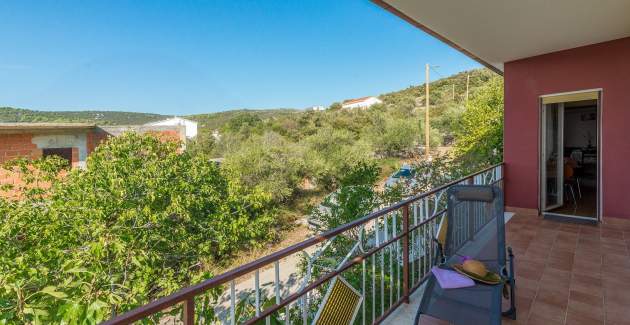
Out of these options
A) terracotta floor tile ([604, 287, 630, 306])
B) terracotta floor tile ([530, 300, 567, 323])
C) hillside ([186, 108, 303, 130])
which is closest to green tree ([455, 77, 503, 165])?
terracotta floor tile ([604, 287, 630, 306])

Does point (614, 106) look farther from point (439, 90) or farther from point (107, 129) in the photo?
point (439, 90)

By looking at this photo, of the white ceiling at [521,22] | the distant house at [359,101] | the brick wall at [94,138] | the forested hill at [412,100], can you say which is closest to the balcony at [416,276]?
the white ceiling at [521,22]

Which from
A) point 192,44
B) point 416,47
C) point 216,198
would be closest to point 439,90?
point 416,47

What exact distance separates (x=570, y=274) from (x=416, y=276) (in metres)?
1.40

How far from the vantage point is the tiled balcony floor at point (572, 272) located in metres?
2.38

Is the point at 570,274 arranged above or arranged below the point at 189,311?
below

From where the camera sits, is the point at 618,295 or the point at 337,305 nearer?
the point at 337,305

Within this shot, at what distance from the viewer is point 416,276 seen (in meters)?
3.35

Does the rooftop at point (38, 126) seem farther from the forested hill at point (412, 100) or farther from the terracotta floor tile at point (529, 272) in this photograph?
the forested hill at point (412, 100)

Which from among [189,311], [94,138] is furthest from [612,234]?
[94,138]

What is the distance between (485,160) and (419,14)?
4.35m

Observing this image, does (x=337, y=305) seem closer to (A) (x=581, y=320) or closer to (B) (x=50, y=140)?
(A) (x=581, y=320)

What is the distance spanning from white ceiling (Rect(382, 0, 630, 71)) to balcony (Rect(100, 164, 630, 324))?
1833mm

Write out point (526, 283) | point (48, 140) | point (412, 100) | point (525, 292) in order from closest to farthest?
1. point (525, 292)
2. point (526, 283)
3. point (48, 140)
4. point (412, 100)
